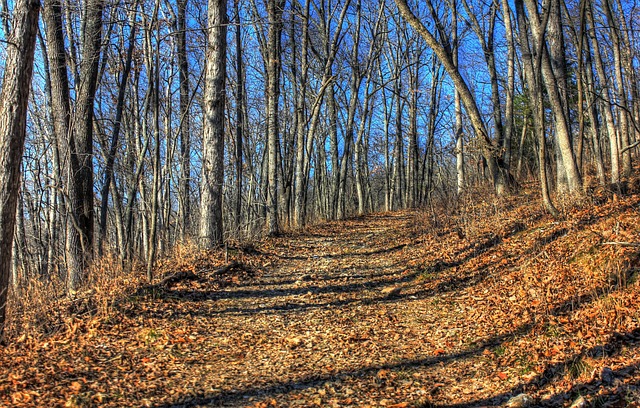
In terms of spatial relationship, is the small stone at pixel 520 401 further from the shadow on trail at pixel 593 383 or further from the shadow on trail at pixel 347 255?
the shadow on trail at pixel 347 255

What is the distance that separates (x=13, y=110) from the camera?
17.9 ft

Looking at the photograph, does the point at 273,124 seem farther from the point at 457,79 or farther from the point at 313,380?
the point at 313,380

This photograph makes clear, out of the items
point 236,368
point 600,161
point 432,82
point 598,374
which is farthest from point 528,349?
point 432,82

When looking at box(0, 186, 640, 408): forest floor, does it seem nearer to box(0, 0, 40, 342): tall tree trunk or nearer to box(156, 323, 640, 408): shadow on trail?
box(156, 323, 640, 408): shadow on trail

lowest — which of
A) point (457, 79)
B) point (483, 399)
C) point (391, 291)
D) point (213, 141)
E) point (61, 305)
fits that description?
point (483, 399)

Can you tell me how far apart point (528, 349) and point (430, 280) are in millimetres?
3237

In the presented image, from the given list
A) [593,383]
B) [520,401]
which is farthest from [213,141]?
[593,383]

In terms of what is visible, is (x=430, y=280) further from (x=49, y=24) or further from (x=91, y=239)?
(x=49, y=24)

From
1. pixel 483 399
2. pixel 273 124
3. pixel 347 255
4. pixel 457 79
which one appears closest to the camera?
pixel 483 399

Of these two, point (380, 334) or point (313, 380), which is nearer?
point (313, 380)

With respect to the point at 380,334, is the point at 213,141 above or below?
above

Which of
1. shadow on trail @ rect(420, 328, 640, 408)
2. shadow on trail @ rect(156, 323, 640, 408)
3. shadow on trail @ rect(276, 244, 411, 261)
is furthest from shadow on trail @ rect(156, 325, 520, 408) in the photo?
shadow on trail @ rect(276, 244, 411, 261)

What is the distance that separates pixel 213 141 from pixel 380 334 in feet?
19.5

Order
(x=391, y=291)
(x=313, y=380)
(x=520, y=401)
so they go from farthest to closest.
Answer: (x=391, y=291), (x=313, y=380), (x=520, y=401)
